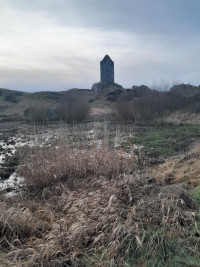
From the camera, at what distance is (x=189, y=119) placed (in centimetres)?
1505

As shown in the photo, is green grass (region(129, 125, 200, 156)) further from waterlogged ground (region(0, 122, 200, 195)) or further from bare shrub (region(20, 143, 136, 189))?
bare shrub (region(20, 143, 136, 189))

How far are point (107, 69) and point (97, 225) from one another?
4183cm

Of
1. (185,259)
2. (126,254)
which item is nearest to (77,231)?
(126,254)

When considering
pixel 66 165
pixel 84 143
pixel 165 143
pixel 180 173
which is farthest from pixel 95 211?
pixel 165 143

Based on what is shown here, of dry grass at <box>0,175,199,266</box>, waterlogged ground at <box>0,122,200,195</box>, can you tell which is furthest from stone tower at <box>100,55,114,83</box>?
dry grass at <box>0,175,199,266</box>

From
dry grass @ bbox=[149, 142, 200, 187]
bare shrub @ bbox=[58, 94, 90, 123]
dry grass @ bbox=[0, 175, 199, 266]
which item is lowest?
dry grass @ bbox=[0, 175, 199, 266]

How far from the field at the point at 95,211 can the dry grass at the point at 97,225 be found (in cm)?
1

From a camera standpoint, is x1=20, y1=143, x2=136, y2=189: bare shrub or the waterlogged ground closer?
x1=20, y1=143, x2=136, y2=189: bare shrub

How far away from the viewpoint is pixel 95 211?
11.3ft

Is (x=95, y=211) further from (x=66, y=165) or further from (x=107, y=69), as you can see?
(x=107, y=69)

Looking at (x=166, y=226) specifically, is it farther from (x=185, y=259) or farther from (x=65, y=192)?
(x=65, y=192)

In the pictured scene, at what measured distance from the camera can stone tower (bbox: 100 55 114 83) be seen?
43062mm

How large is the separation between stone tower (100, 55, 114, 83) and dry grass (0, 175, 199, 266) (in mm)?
40481

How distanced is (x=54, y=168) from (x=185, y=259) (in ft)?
9.92
